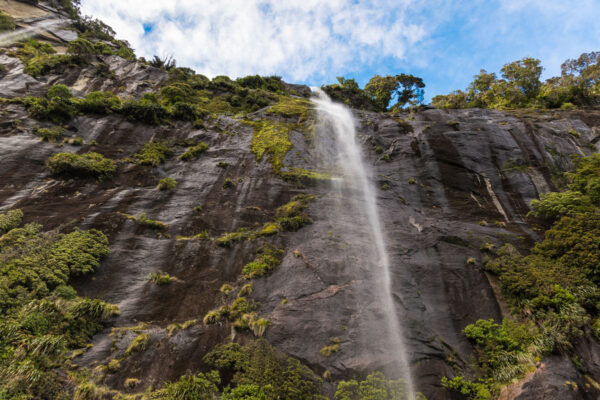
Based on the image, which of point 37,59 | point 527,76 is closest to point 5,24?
point 37,59

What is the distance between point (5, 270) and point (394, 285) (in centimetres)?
1707

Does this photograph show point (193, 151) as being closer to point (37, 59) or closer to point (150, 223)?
point (150, 223)

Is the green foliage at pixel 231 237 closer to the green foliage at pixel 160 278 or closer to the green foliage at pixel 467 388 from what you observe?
the green foliage at pixel 160 278

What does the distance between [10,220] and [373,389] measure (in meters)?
18.8

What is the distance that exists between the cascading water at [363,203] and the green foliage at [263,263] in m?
5.35

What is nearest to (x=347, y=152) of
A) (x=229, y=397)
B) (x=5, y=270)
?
(x=229, y=397)

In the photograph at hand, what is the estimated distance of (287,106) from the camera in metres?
33.8

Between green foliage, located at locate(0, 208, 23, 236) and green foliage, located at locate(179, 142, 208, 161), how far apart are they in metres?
10.7

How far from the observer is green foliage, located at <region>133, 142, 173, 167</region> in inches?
813

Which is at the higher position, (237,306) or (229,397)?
(237,306)

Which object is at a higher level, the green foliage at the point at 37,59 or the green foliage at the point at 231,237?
the green foliage at the point at 37,59

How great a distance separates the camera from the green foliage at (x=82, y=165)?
667 inches

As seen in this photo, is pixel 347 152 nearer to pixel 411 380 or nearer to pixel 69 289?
pixel 411 380

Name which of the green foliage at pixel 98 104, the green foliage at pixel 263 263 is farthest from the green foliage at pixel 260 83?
the green foliage at pixel 263 263
